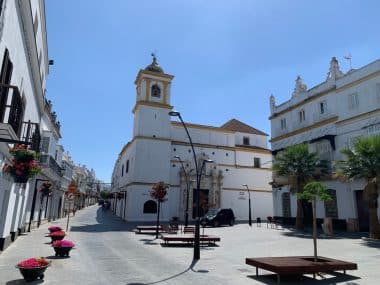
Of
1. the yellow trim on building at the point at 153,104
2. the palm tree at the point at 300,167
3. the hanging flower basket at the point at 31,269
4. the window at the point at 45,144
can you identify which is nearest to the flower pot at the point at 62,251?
the hanging flower basket at the point at 31,269

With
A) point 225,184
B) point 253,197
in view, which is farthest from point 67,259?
point 253,197

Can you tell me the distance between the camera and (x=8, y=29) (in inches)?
385

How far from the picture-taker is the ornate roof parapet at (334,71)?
97.2ft

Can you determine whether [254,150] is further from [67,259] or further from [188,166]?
[67,259]

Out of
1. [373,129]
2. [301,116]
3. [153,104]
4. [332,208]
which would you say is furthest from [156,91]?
[373,129]

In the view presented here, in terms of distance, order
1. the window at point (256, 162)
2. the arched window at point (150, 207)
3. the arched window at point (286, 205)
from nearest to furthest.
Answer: the arched window at point (286, 205)
the arched window at point (150, 207)
the window at point (256, 162)

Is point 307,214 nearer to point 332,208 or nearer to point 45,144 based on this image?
point 332,208

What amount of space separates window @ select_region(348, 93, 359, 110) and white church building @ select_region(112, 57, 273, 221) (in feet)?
70.6

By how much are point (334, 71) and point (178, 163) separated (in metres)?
23.5

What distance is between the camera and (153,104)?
1678 inches

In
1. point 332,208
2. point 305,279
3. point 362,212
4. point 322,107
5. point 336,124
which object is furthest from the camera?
point 322,107

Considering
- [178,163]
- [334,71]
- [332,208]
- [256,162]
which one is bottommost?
[332,208]

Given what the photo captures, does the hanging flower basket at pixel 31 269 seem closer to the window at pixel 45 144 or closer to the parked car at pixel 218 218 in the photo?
the window at pixel 45 144

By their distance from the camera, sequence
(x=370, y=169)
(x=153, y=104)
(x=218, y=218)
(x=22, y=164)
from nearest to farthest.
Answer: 1. (x=22, y=164)
2. (x=370, y=169)
3. (x=218, y=218)
4. (x=153, y=104)
